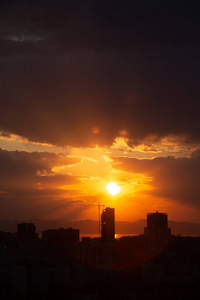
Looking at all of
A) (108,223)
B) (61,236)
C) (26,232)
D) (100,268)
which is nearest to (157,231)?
(108,223)

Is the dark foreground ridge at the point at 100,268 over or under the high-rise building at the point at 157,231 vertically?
under

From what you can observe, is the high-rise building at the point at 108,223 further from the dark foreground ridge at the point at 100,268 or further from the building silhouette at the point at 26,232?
the building silhouette at the point at 26,232

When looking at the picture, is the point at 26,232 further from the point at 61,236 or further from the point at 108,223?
the point at 108,223

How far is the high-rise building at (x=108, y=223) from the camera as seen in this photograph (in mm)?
97312

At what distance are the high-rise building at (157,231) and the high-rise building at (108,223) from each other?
10393mm

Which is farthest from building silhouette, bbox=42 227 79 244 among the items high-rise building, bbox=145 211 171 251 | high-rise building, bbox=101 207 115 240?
high-rise building, bbox=145 211 171 251

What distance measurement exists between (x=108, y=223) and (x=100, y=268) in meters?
34.4

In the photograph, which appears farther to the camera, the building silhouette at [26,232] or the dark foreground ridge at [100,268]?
the building silhouette at [26,232]

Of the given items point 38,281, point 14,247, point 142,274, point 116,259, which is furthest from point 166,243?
point 38,281

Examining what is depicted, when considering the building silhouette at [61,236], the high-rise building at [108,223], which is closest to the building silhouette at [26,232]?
the building silhouette at [61,236]

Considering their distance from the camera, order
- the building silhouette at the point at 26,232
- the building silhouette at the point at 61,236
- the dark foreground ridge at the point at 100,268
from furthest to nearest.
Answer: the building silhouette at the point at 26,232
the building silhouette at the point at 61,236
the dark foreground ridge at the point at 100,268

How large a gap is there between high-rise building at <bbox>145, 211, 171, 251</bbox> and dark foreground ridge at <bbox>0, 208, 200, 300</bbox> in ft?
0.62

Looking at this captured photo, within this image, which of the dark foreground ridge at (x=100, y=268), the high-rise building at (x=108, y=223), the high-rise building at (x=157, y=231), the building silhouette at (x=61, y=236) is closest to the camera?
the dark foreground ridge at (x=100, y=268)

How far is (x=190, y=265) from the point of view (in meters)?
65.5
